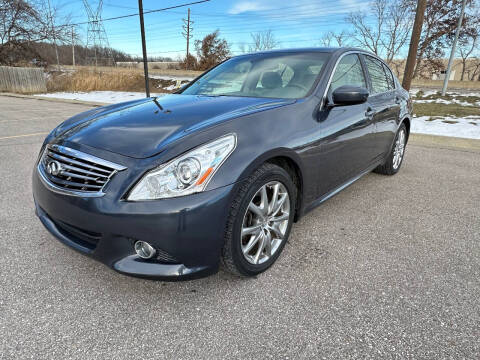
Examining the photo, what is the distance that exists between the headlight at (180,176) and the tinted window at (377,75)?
244 centimetres

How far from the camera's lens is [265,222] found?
2.07 m

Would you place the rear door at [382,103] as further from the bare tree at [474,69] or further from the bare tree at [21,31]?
the bare tree at [474,69]

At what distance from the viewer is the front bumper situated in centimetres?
158

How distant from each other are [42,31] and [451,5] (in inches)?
1345

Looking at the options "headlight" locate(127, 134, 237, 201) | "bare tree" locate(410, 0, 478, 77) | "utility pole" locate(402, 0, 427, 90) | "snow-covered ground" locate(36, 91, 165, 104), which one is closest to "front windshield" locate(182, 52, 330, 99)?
"headlight" locate(127, 134, 237, 201)

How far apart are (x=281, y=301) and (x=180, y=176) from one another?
940 millimetres

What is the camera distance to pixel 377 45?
1252 inches

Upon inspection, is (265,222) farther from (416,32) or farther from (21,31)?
(21,31)

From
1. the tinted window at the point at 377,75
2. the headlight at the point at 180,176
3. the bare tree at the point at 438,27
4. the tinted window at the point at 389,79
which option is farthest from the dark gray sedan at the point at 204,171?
the bare tree at the point at 438,27

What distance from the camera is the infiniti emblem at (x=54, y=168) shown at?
187 cm

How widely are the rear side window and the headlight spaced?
8.00 ft

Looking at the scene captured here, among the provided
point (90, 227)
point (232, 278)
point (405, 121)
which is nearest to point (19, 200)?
point (90, 227)

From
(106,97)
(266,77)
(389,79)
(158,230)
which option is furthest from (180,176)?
(106,97)

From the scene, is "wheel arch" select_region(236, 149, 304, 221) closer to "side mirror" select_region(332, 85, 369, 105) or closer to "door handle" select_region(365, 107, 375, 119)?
"side mirror" select_region(332, 85, 369, 105)
